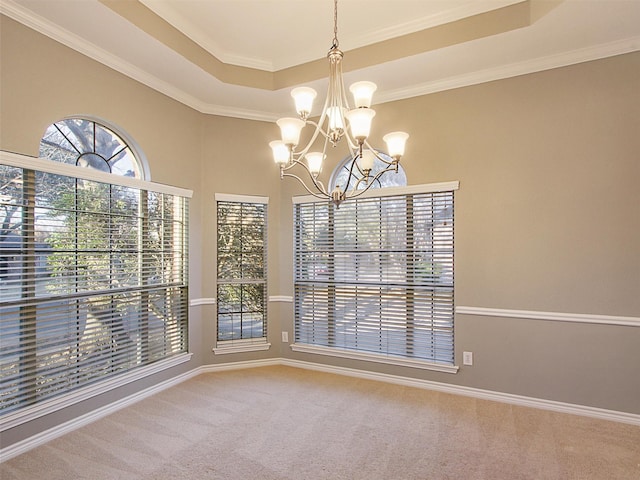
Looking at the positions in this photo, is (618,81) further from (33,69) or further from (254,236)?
(33,69)

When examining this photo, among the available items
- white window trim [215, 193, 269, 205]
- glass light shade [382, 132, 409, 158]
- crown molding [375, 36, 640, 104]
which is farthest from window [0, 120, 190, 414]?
crown molding [375, 36, 640, 104]

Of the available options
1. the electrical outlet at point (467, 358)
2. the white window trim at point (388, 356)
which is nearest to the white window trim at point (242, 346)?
the white window trim at point (388, 356)

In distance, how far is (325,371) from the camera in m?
3.89

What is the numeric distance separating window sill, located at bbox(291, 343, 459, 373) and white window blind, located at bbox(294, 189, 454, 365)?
5 centimetres

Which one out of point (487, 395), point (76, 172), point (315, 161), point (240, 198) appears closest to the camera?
point (315, 161)

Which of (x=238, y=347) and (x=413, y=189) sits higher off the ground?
(x=413, y=189)

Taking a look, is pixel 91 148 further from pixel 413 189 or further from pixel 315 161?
pixel 413 189

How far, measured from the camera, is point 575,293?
114 inches

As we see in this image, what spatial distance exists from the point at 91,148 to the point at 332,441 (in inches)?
118

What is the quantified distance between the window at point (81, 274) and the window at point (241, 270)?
0.47m

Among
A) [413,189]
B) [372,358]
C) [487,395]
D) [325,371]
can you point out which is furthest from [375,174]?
[487,395]

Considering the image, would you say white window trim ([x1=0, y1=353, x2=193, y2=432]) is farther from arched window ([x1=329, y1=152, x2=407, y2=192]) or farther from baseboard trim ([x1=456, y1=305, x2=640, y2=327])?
baseboard trim ([x1=456, y1=305, x2=640, y2=327])

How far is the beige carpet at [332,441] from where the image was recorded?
2.18 m

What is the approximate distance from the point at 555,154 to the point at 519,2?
1.20 m
